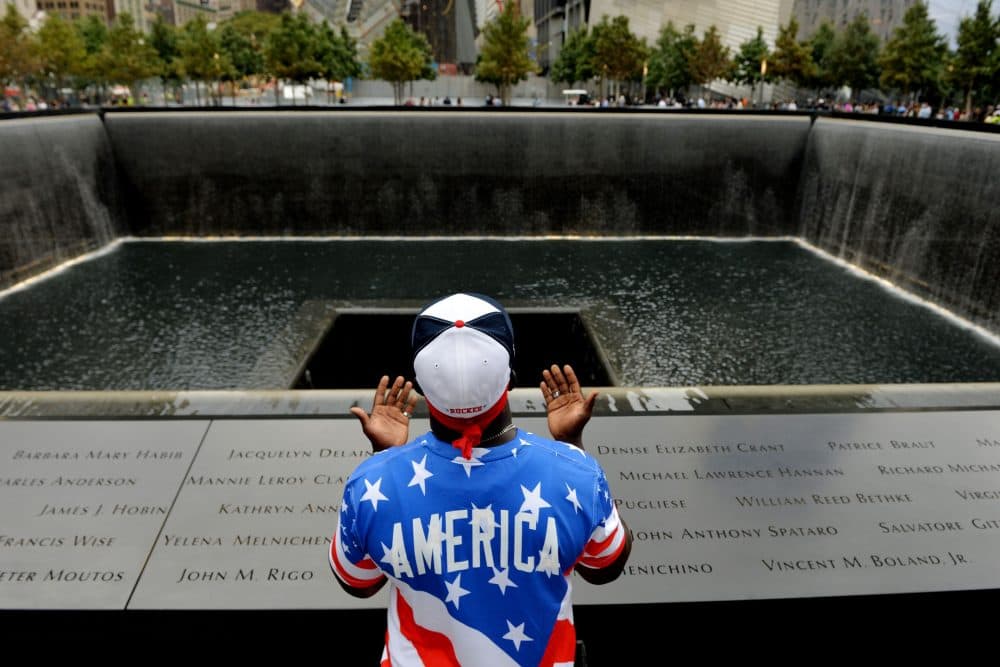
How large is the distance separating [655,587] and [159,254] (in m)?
10.7

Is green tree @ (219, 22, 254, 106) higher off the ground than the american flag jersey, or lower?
higher

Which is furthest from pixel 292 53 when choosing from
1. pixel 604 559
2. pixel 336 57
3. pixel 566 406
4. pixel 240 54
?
pixel 604 559

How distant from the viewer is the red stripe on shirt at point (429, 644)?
123 cm

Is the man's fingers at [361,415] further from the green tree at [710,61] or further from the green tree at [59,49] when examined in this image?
the green tree at [710,61]

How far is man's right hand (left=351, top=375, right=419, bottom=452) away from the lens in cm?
142

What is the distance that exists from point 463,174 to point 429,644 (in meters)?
11.9

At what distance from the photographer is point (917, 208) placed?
375 inches

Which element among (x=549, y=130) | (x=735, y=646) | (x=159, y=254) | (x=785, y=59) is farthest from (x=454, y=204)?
(x=785, y=59)

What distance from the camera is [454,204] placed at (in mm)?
12695

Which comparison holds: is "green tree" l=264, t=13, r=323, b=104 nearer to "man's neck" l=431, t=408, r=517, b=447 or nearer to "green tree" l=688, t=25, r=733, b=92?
"green tree" l=688, t=25, r=733, b=92

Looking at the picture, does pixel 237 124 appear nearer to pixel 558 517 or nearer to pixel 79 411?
pixel 79 411

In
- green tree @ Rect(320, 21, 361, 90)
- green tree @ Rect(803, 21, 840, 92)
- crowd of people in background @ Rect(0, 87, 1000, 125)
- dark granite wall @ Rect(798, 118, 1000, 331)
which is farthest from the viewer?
green tree @ Rect(320, 21, 361, 90)

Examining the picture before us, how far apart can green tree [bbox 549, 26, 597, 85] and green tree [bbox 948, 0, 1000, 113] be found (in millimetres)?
16875

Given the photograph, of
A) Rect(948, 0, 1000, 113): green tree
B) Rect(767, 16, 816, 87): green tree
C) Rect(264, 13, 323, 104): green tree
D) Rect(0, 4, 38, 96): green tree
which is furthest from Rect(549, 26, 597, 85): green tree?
Rect(0, 4, 38, 96): green tree
